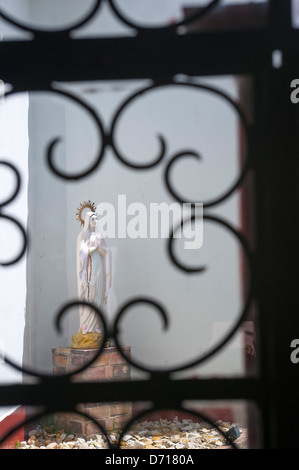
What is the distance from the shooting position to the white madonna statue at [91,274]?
3453 millimetres

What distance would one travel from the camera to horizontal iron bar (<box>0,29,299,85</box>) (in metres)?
0.53

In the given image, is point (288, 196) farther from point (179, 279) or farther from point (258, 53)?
point (179, 279)

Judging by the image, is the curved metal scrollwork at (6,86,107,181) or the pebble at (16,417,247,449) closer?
the curved metal scrollwork at (6,86,107,181)

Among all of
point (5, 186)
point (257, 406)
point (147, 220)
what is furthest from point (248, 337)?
point (147, 220)

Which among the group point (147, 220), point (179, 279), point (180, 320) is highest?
point (147, 220)

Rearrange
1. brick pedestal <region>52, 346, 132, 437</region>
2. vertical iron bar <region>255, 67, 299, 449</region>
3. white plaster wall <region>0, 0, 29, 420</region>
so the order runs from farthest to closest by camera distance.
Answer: brick pedestal <region>52, 346, 132, 437</region>, white plaster wall <region>0, 0, 29, 420</region>, vertical iron bar <region>255, 67, 299, 449</region>

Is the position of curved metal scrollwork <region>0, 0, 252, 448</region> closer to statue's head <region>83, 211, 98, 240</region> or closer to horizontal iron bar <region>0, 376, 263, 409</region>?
horizontal iron bar <region>0, 376, 263, 409</region>

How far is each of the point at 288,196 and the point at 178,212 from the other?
13.0 ft

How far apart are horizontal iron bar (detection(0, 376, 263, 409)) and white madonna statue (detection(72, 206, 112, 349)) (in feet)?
9.59

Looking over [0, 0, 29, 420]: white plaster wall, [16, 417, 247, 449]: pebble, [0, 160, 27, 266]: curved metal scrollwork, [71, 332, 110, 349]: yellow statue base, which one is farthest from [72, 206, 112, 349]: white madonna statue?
[0, 160, 27, 266]: curved metal scrollwork

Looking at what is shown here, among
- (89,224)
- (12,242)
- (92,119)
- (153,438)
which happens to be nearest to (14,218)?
(92,119)

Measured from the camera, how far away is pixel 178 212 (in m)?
4.47
